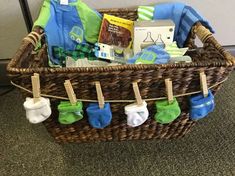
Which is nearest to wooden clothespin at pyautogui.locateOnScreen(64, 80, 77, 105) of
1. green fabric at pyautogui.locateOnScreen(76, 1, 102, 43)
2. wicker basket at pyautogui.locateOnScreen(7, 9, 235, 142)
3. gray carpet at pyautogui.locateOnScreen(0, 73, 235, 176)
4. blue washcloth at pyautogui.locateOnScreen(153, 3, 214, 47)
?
wicker basket at pyautogui.locateOnScreen(7, 9, 235, 142)

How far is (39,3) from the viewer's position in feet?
3.09

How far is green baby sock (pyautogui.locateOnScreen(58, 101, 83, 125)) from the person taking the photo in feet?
2.13

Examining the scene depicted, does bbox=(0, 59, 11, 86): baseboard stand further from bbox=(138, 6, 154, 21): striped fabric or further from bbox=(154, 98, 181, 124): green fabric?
bbox=(154, 98, 181, 124): green fabric

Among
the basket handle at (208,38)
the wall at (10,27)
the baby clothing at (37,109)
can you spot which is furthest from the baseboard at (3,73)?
the basket handle at (208,38)

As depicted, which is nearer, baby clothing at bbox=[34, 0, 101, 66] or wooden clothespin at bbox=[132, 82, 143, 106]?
wooden clothespin at bbox=[132, 82, 143, 106]

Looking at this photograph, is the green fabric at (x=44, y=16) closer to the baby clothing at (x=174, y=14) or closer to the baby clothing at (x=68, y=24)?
the baby clothing at (x=68, y=24)

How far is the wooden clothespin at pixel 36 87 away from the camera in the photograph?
60 cm

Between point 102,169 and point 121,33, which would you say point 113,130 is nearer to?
point 102,169

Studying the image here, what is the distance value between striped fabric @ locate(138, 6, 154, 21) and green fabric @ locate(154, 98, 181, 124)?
367 mm

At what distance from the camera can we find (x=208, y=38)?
29.5 inches

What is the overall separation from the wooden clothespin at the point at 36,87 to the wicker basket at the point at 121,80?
0.04 ft

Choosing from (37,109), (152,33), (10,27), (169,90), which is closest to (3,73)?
(10,27)

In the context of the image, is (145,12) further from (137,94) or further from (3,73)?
(3,73)

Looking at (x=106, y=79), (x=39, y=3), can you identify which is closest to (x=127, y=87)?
(x=106, y=79)
